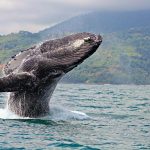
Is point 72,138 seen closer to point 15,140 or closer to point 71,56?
point 15,140

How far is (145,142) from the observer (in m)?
11.0

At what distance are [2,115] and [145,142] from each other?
5427 mm

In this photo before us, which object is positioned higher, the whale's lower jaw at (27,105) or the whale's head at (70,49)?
the whale's head at (70,49)

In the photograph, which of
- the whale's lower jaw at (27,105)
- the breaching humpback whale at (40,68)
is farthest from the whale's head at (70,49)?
the whale's lower jaw at (27,105)

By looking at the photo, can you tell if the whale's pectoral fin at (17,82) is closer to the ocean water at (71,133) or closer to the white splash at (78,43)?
the ocean water at (71,133)

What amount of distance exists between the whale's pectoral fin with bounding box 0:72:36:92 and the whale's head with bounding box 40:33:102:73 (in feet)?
2.56

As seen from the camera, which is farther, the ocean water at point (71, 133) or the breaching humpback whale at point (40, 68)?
the breaching humpback whale at point (40, 68)

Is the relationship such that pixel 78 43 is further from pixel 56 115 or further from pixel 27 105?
pixel 56 115

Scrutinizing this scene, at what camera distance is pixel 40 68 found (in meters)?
13.2

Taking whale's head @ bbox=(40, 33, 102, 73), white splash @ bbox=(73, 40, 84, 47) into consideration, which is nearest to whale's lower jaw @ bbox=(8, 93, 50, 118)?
whale's head @ bbox=(40, 33, 102, 73)

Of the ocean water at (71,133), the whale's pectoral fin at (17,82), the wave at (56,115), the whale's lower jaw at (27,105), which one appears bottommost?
the ocean water at (71,133)

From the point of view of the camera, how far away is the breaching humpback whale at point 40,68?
12727 mm

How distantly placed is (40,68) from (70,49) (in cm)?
102

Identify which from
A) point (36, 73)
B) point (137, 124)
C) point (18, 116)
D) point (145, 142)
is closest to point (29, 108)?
point (18, 116)
